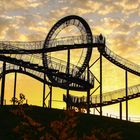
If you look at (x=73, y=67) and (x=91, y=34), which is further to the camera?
(x=91, y=34)

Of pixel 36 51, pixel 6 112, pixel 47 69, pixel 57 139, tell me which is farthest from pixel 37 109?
pixel 57 139

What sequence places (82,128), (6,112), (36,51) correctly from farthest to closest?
(36,51)
(6,112)
(82,128)

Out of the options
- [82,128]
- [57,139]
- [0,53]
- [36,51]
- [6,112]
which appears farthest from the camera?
[36,51]

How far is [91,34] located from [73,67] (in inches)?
249

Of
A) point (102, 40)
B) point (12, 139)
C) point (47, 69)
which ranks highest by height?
point (102, 40)

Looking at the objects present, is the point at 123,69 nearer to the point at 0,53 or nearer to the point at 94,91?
the point at 94,91

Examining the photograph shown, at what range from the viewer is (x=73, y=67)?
43.2 metres

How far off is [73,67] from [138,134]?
14177mm

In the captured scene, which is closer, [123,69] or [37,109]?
[37,109]

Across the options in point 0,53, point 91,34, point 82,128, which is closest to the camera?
point 82,128

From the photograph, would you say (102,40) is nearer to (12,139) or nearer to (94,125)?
(94,125)

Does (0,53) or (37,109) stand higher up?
(0,53)

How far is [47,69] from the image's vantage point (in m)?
41.2

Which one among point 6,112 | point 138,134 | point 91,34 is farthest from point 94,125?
point 91,34
